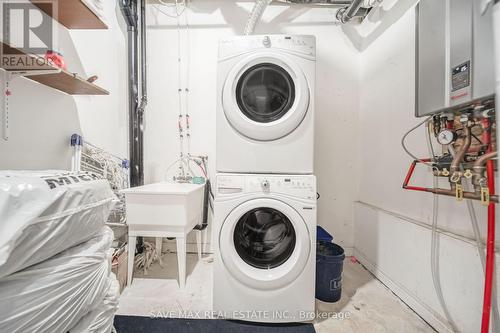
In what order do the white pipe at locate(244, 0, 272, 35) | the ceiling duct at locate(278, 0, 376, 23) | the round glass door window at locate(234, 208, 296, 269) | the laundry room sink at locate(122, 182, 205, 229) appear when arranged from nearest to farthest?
the round glass door window at locate(234, 208, 296, 269) → the laundry room sink at locate(122, 182, 205, 229) → the white pipe at locate(244, 0, 272, 35) → the ceiling duct at locate(278, 0, 376, 23)

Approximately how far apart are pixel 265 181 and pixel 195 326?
3.05 ft

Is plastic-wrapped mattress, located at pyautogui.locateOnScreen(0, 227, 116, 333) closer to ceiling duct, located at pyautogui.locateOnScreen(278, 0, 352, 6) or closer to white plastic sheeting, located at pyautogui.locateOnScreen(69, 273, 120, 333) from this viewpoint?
white plastic sheeting, located at pyautogui.locateOnScreen(69, 273, 120, 333)

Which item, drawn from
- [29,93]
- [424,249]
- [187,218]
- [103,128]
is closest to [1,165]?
[29,93]

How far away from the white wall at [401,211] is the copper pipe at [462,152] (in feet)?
0.90

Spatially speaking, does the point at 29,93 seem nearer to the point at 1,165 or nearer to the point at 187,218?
the point at 1,165

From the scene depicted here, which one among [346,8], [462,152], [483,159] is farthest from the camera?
[346,8]

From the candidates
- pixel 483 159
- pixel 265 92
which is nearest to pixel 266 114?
pixel 265 92

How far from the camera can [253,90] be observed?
1.48 m

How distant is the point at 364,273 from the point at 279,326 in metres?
0.98

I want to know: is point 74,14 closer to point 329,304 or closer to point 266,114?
point 266,114

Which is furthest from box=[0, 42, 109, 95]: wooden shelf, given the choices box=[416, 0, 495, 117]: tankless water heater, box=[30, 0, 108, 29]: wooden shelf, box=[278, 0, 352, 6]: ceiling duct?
box=[278, 0, 352, 6]: ceiling duct

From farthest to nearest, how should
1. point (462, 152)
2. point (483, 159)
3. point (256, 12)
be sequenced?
1. point (256, 12)
2. point (462, 152)
3. point (483, 159)

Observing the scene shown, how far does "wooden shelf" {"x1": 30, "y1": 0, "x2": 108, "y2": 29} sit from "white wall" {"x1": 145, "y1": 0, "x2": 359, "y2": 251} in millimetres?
874

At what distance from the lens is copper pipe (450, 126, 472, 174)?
0.95 m
